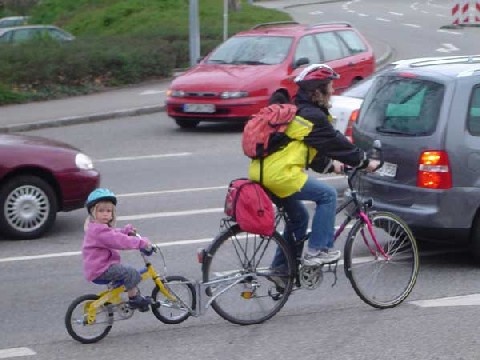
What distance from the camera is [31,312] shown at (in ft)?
26.5

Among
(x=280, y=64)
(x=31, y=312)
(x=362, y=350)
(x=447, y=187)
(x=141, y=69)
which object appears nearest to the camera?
(x=362, y=350)

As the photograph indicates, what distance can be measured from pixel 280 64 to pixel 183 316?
11664 mm

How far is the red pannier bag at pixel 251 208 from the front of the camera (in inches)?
285

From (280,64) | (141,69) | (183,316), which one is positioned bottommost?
(141,69)

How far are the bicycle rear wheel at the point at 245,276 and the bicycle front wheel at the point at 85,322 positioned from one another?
69 centimetres

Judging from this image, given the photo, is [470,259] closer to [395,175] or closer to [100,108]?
[395,175]

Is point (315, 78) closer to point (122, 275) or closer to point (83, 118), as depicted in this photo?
point (122, 275)

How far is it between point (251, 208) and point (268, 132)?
508 mm

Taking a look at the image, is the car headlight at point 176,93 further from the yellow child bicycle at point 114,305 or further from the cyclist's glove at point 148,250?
the cyclist's glove at point 148,250

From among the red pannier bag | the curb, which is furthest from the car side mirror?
the red pannier bag

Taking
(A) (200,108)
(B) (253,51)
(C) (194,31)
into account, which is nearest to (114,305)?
(A) (200,108)

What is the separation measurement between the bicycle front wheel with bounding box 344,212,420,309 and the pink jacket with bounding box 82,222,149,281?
160 centimetres

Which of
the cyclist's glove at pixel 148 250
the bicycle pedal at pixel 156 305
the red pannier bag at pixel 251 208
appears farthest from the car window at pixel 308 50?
the cyclist's glove at pixel 148 250

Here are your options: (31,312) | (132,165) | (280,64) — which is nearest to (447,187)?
(31,312)
